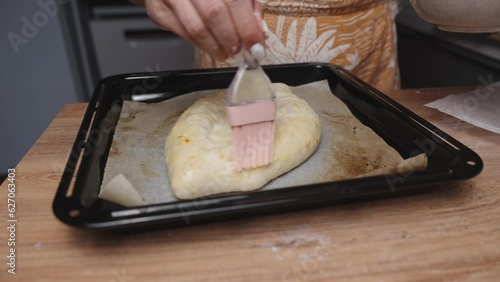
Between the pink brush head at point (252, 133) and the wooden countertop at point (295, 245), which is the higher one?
the pink brush head at point (252, 133)

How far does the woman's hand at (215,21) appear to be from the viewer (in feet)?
2.06

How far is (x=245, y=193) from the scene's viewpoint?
0.55 meters

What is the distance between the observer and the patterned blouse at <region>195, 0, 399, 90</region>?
103 cm

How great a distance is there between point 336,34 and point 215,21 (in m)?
0.53

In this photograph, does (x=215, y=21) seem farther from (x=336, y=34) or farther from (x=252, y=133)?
(x=336, y=34)

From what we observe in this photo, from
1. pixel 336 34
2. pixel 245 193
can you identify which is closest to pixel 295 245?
pixel 245 193

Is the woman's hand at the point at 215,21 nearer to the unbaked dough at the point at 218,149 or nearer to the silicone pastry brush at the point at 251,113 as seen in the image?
the silicone pastry brush at the point at 251,113

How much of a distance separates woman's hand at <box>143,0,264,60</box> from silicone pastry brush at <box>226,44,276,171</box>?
0.12 feet

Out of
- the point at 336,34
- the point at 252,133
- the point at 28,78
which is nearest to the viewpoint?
the point at 252,133

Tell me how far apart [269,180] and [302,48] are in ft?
1.74

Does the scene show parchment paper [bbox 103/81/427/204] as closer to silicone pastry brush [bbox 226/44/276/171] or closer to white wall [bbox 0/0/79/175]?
silicone pastry brush [bbox 226/44/276/171]

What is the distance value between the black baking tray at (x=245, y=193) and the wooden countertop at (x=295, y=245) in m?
0.03

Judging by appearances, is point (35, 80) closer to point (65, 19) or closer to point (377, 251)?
point (65, 19)

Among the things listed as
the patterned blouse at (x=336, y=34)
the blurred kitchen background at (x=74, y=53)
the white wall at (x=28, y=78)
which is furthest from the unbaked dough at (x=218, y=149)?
the white wall at (x=28, y=78)
